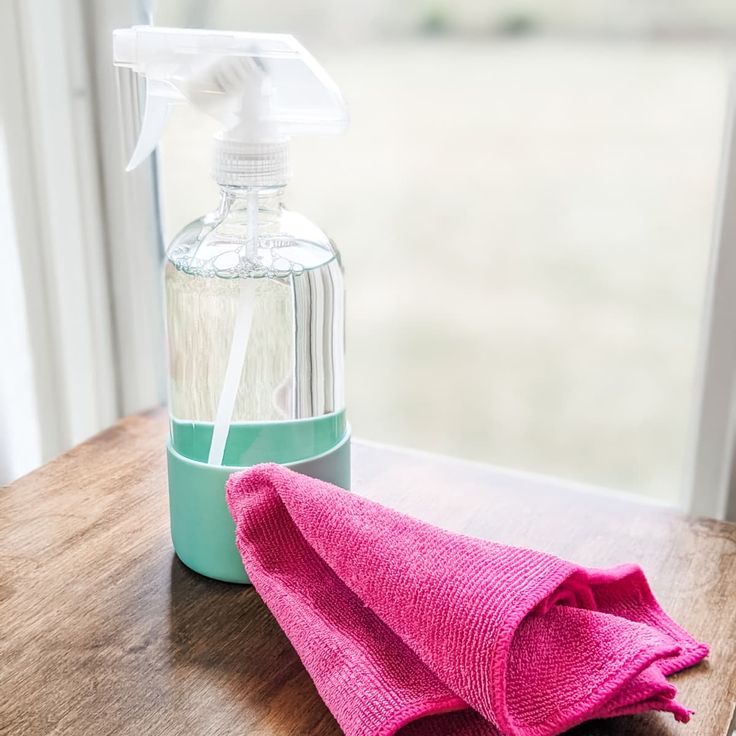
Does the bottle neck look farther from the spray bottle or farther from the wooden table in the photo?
the wooden table

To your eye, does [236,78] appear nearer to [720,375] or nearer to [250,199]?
[250,199]

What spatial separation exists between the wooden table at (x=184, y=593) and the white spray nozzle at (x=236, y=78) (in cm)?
29

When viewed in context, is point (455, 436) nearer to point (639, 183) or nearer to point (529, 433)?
point (529, 433)

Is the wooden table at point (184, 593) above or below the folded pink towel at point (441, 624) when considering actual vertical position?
below

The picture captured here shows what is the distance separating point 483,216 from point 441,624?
0.84 meters

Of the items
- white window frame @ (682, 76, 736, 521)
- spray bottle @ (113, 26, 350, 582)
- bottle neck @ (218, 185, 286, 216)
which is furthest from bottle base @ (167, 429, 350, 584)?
white window frame @ (682, 76, 736, 521)

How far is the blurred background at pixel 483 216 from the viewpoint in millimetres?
1009

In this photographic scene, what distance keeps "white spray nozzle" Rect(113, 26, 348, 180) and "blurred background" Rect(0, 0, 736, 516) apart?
42cm

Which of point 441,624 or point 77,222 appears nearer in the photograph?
point 441,624

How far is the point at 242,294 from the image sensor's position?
25.3 inches

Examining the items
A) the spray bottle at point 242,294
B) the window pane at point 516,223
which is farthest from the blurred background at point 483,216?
the spray bottle at point 242,294

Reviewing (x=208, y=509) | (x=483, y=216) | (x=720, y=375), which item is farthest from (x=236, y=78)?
(x=483, y=216)

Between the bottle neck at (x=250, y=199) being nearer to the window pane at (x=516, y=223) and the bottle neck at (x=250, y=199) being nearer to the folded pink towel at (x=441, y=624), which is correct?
the folded pink towel at (x=441, y=624)

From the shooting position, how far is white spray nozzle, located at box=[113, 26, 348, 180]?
585 mm
